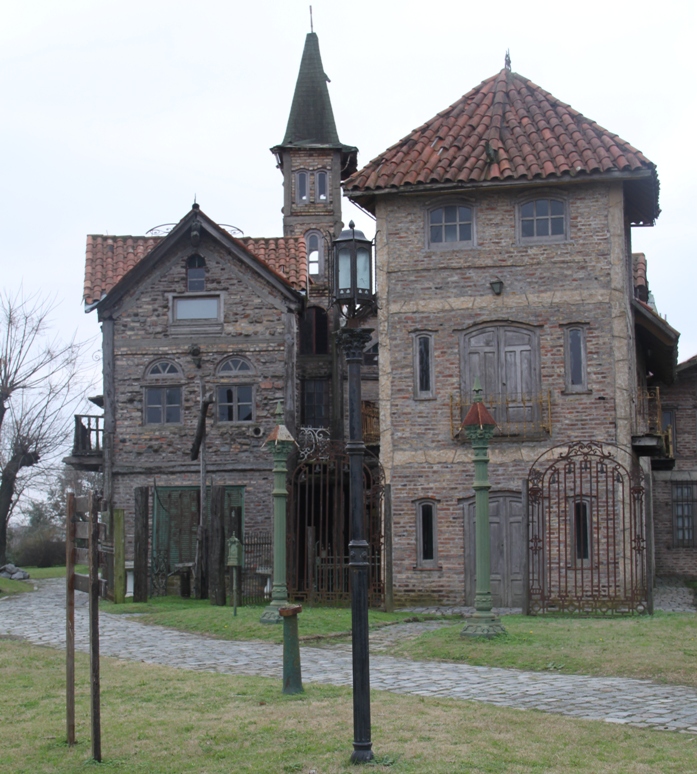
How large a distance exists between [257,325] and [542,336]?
8.66m

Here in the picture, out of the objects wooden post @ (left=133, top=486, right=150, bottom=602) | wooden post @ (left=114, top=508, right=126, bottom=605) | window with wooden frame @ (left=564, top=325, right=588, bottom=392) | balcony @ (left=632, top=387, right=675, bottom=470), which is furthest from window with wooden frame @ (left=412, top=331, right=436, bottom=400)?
wooden post @ (left=114, top=508, right=126, bottom=605)

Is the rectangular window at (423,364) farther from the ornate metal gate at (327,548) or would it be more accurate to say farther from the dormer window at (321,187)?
the dormer window at (321,187)

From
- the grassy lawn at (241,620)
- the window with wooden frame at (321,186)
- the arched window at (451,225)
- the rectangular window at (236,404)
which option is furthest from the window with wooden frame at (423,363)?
the window with wooden frame at (321,186)

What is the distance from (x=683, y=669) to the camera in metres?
11.2

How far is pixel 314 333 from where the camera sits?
35.5 m

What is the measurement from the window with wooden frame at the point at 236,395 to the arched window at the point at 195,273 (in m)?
2.09

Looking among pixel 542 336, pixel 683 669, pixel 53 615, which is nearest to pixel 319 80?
pixel 542 336

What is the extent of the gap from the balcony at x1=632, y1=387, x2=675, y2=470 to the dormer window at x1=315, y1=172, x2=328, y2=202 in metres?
14.2

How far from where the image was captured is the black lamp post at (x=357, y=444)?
7586 millimetres

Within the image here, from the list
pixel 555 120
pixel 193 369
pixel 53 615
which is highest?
pixel 555 120

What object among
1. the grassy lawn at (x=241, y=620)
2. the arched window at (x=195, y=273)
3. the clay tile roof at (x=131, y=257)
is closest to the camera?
the grassy lawn at (x=241, y=620)

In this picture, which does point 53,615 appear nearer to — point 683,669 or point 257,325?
point 257,325

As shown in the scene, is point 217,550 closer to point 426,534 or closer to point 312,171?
point 426,534

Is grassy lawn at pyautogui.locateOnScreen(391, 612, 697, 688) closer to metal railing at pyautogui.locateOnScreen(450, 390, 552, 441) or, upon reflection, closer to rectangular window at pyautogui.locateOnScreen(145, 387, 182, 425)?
metal railing at pyautogui.locateOnScreen(450, 390, 552, 441)
